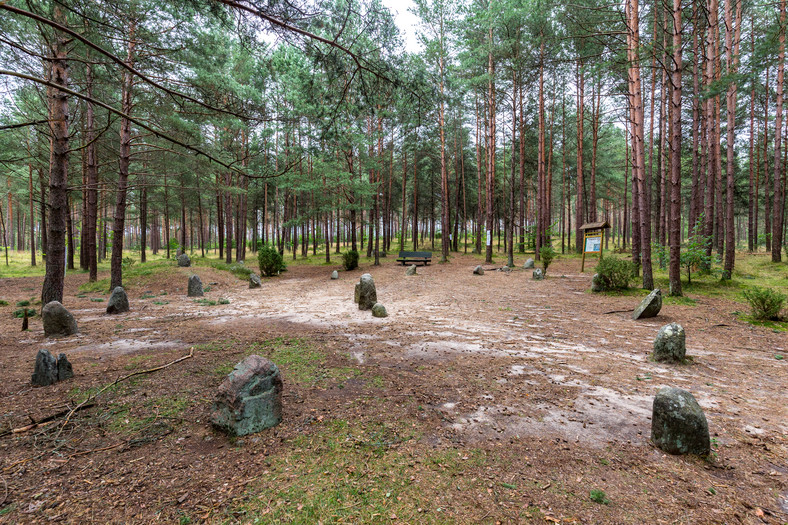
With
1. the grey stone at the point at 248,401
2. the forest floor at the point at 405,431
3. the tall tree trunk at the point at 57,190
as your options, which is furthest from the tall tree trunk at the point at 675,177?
the tall tree trunk at the point at 57,190

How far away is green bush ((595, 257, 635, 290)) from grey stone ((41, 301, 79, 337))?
1292 centimetres

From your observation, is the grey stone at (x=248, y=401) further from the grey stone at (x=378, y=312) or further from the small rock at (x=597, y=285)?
the small rock at (x=597, y=285)

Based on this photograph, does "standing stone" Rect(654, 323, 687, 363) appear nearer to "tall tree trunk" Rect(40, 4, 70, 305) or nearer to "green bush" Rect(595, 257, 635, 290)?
"green bush" Rect(595, 257, 635, 290)

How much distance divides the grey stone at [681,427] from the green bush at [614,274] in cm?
805

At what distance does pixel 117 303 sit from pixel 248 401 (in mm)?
7361

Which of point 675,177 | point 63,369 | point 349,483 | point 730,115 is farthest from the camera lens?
point 730,115

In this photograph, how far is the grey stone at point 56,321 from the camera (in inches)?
214

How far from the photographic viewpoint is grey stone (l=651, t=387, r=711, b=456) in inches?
95.0

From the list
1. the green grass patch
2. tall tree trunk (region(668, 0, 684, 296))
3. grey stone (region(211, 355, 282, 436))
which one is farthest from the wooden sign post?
grey stone (region(211, 355, 282, 436))

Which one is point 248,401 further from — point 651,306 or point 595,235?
point 595,235

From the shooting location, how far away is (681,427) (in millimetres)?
2430

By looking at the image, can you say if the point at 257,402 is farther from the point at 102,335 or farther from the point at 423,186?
the point at 423,186

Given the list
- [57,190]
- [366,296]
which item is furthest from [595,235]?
[57,190]

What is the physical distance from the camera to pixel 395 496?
6.68ft
